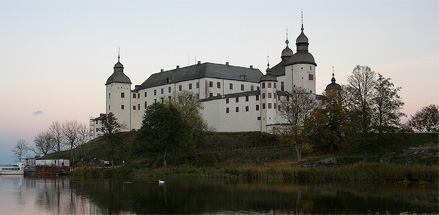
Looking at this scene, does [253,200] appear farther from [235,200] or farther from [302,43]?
[302,43]

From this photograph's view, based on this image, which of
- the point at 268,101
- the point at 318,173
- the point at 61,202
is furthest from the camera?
the point at 268,101

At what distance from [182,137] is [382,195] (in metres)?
29.3

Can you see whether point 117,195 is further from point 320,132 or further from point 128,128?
point 128,128

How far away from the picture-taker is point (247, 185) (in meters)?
38.1

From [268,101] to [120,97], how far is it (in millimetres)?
32614

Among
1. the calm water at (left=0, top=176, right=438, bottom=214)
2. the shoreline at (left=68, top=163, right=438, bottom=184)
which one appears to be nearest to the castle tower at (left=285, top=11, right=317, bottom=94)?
the shoreline at (left=68, top=163, right=438, bottom=184)

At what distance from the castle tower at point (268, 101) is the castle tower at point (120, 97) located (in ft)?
101

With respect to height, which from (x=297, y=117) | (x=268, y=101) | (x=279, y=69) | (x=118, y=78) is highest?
(x=118, y=78)

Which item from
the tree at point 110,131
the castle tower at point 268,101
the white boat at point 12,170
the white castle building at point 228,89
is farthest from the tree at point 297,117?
the white boat at point 12,170

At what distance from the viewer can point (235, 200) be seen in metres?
29.1

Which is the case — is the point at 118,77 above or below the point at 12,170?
above

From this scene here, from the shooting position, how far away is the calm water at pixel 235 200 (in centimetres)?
2595

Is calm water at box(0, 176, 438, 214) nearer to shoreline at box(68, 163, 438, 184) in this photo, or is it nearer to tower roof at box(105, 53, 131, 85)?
shoreline at box(68, 163, 438, 184)

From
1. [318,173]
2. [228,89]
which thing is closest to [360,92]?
[318,173]
